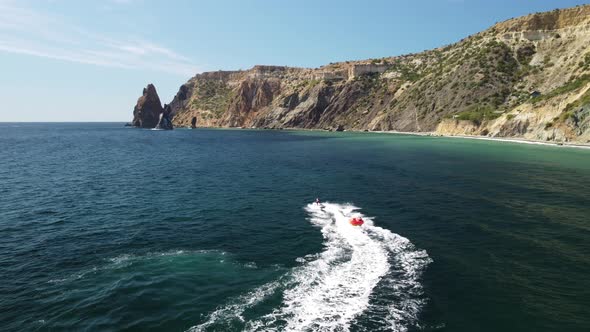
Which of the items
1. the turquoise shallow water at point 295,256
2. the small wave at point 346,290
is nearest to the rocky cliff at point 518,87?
the turquoise shallow water at point 295,256

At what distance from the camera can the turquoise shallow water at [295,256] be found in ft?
63.3

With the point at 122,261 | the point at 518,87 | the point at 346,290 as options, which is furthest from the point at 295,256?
the point at 518,87

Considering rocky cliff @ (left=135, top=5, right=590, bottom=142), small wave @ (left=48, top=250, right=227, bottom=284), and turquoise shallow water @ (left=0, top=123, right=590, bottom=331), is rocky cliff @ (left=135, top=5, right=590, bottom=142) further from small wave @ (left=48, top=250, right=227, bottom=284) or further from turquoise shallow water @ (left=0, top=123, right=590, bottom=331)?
small wave @ (left=48, top=250, right=227, bottom=284)

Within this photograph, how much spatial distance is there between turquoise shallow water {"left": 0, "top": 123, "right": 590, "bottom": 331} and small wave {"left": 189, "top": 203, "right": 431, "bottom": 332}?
0.11 m

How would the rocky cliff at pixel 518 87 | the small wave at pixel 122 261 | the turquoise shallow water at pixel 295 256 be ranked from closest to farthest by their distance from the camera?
1. the turquoise shallow water at pixel 295 256
2. the small wave at pixel 122 261
3. the rocky cliff at pixel 518 87

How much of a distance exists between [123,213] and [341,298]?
95.7ft

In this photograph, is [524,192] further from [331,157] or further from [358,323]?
[331,157]

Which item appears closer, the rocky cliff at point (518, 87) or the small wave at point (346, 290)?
the small wave at point (346, 290)

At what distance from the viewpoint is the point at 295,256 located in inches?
1090

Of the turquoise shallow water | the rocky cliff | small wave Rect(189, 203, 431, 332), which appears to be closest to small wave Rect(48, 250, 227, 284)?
the turquoise shallow water

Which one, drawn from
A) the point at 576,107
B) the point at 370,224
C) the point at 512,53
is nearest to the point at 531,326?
the point at 370,224

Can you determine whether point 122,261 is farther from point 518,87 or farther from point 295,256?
point 518,87

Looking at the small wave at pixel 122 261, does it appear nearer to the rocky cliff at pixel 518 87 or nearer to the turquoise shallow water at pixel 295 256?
the turquoise shallow water at pixel 295 256

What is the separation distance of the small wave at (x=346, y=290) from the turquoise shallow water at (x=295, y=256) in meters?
0.11
